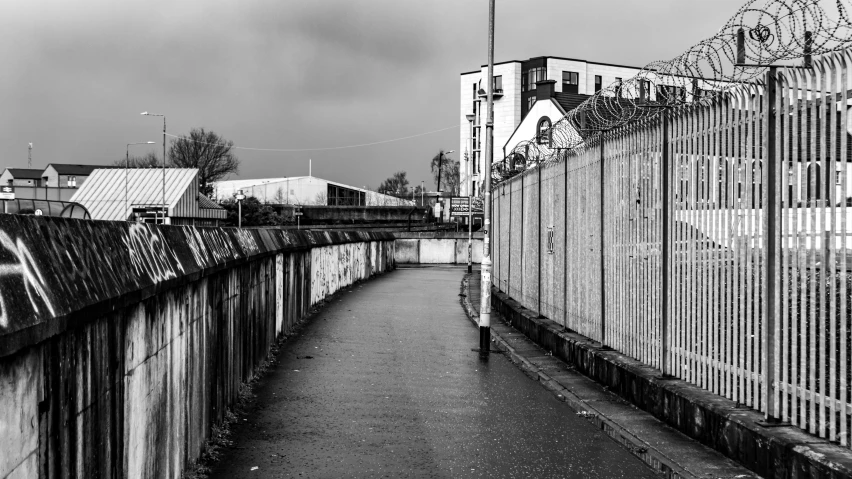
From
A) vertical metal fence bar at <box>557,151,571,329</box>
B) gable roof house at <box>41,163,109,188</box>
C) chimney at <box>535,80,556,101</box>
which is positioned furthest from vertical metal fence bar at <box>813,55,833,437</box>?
gable roof house at <box>41,163,109,188</box>

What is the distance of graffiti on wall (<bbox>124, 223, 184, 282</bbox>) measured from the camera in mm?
4730

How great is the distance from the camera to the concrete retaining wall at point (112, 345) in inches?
112

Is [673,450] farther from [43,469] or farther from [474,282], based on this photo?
[474,282]

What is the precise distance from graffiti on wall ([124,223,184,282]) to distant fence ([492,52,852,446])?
4071 millimetres

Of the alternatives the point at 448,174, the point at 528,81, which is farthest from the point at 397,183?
the point at 528,81

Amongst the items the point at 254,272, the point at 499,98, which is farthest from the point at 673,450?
the point at 499,98

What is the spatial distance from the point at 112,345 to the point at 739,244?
15.8 feet

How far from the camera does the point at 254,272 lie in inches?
410

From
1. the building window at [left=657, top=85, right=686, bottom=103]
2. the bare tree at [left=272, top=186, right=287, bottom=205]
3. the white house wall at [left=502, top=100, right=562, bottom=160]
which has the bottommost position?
the building window at [left=657, top=85, right=686, bottom=103]

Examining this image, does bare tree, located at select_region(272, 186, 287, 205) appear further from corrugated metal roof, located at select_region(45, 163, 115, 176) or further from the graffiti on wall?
the graffiti on wall

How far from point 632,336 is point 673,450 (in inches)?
108

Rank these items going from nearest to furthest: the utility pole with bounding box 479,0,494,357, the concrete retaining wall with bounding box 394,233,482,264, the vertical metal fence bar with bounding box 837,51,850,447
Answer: the vertical metal fence bar with bounding box 837,51,850,447
the utility pole with bounding box 479,0,494,357
the concrete retaining wall with bounding box 394,233,482,264

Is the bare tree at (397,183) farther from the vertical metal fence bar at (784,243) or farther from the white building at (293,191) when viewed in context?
the vertical metal fence bar at (784,243)

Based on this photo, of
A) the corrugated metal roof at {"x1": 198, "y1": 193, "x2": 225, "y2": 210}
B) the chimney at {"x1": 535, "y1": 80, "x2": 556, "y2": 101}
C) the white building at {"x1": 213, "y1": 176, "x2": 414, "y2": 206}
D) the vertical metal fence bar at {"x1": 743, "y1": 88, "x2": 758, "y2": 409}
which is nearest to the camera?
the vertical metal fence bar at {"x1": 743, "y1": 88, "x2": 758, "y2": 409}
